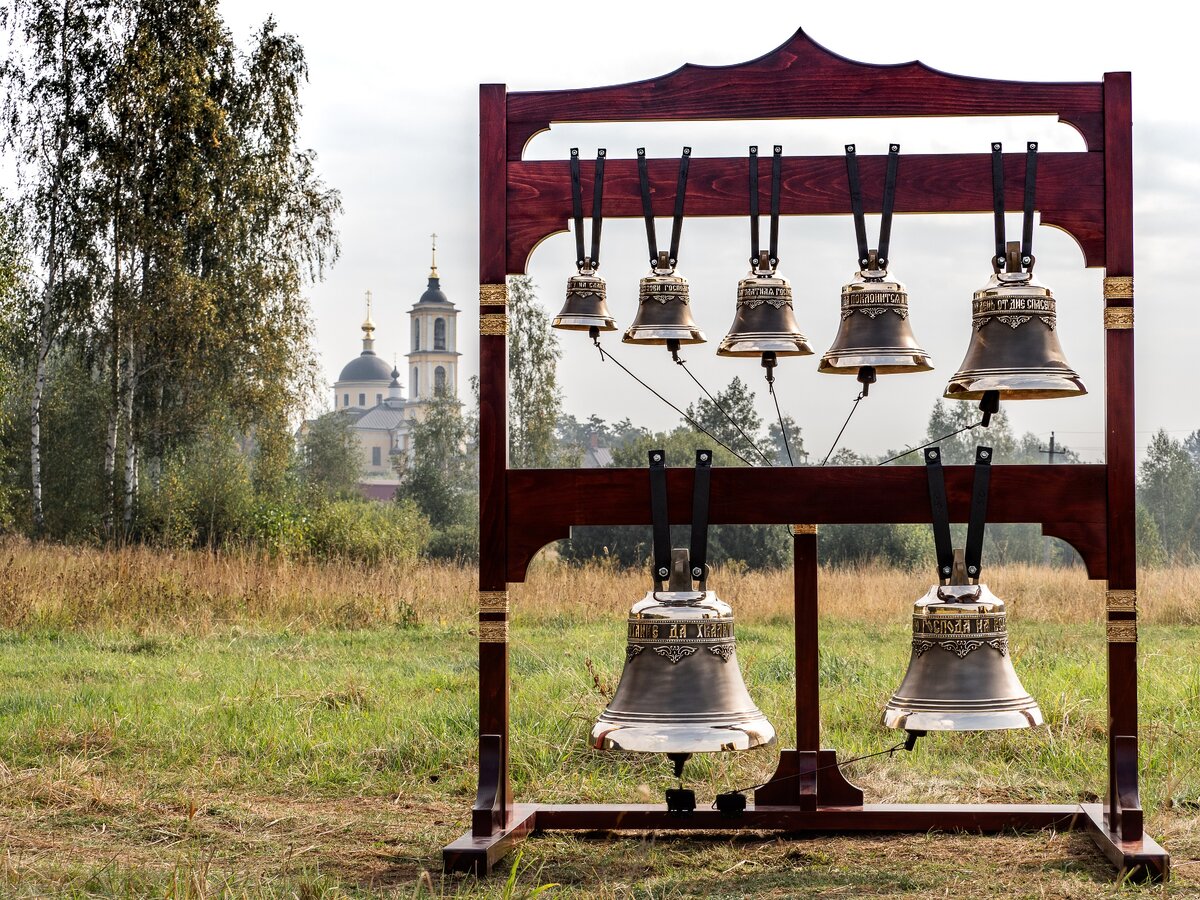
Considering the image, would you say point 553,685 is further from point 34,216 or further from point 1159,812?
point 34,216

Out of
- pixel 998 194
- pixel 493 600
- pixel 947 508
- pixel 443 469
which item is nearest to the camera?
pixel 947 508

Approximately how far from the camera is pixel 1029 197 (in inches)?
185

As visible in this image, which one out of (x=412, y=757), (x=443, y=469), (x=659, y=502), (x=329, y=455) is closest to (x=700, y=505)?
(x=659, y=502)

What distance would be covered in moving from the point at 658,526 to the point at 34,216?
59.8 ft

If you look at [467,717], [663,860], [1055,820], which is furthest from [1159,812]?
[467,717]

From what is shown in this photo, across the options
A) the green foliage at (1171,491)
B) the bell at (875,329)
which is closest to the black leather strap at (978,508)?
the bell at (875,329)

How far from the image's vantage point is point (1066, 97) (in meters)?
4.83

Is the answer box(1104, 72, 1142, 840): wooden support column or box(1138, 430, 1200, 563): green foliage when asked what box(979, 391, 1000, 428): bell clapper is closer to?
box(1104, 72, 1142, 840): wooden support column

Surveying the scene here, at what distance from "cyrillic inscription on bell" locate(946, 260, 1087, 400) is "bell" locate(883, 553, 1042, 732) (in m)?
0.63

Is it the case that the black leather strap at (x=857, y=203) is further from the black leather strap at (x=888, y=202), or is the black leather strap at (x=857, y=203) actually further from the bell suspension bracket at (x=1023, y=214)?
the bell suspension bracket at (x=1023, y=214)

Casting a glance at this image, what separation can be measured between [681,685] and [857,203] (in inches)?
73.7

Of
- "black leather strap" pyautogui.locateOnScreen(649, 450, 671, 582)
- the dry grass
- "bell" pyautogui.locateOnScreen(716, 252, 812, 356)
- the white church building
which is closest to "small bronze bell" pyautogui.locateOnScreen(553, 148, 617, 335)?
"bell" pyautogui.locateOnScreen(716, 252, 812, 356)

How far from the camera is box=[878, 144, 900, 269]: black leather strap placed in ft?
15.3

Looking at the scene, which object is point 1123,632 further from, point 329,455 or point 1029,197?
point 329,455
